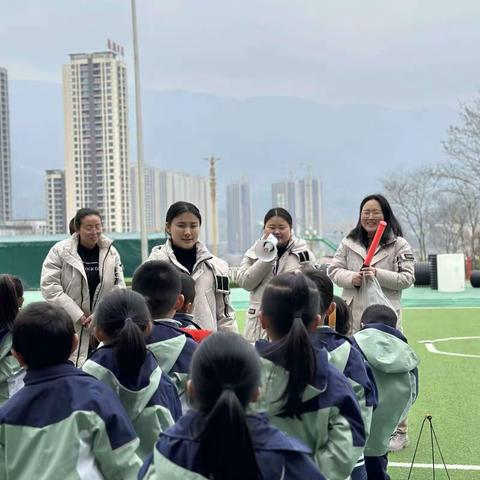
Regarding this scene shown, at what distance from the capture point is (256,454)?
1719mm

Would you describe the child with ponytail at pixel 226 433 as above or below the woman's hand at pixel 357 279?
below

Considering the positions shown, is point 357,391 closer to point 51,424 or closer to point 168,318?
point 168,318

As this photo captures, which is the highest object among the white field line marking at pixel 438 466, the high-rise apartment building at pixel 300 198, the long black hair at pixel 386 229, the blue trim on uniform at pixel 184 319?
the high-rise apartment building at pixel 300 198

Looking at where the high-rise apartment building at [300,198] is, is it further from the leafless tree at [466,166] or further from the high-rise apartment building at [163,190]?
the leafless tree at [466,166]

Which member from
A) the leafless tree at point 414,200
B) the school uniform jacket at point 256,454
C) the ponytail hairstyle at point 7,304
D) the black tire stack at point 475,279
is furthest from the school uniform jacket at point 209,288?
the leafless tree at point 414,200

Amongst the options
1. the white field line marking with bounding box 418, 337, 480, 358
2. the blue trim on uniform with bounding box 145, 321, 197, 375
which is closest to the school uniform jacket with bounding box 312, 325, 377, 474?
the blue trim on uniform with bounding box 145, 321, 197, 375

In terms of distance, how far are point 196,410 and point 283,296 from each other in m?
0.59

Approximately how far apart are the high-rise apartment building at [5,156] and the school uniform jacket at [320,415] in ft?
214

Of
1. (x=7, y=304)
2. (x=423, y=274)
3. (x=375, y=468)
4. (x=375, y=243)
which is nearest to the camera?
(x=7, y=304)

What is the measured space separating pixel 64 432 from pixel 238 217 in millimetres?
102983

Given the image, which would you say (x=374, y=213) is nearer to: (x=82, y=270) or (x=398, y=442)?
(x=398, y=442)

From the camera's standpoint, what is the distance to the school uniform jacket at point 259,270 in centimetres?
418

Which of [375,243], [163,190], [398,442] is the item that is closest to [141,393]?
[375,243]

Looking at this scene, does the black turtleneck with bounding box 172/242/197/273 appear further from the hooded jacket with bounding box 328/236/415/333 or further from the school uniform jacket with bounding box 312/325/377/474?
the school uniform jacket with bounding box 312/325/377/474
